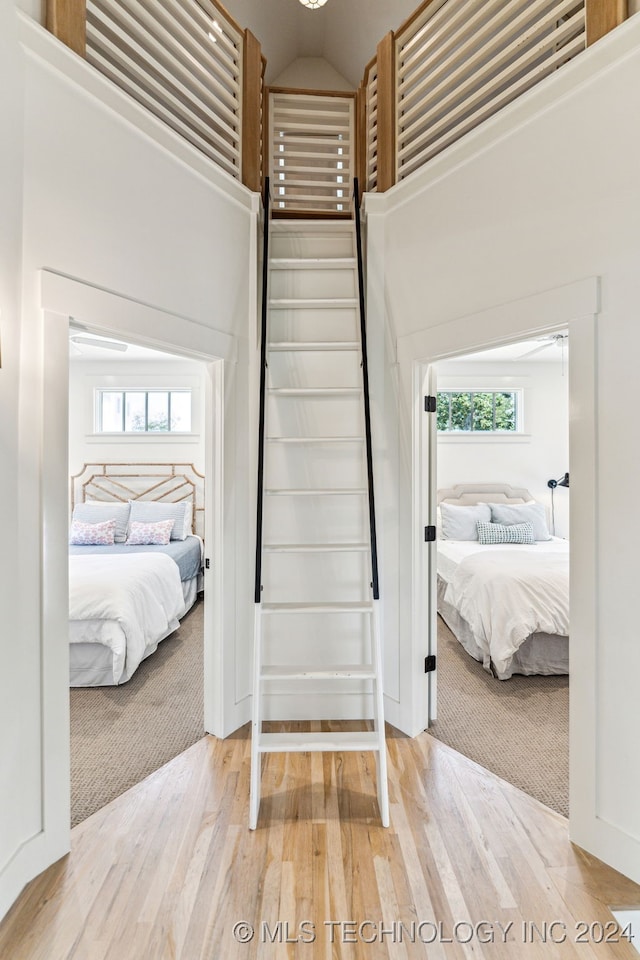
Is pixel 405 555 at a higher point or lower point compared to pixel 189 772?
higher

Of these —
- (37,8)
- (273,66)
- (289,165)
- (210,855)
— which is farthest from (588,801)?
(273,66)

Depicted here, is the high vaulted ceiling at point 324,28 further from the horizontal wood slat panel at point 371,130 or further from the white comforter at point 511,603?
the white comforter at point 511,603

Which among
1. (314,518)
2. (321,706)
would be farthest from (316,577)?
(321,706)

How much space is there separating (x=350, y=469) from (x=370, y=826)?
5.49ft

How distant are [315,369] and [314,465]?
21.5 inches

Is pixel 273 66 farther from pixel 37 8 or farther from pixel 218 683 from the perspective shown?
pixel 218 683

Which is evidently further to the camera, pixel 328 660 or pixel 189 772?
pixel 328 660

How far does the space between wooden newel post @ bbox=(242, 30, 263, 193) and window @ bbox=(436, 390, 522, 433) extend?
389 centimetres

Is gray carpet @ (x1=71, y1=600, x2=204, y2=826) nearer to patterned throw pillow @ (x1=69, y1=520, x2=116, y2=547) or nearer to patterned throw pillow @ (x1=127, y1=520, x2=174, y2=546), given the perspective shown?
patterned throw pillow @ (x1=127, y1=520, x2=174, y2=546)

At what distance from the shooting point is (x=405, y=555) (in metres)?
2.65

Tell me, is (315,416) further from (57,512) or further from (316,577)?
(57,512)

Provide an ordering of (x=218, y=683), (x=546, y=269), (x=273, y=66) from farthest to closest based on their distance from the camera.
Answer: (x=273, y=66) < (x=218, y=683) < (x=546, y=269)

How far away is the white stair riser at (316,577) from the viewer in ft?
9.00

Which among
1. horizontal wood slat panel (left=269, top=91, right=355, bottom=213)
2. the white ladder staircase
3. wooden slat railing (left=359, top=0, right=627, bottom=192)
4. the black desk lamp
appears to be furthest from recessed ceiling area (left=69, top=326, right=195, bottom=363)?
the black desk lamp
